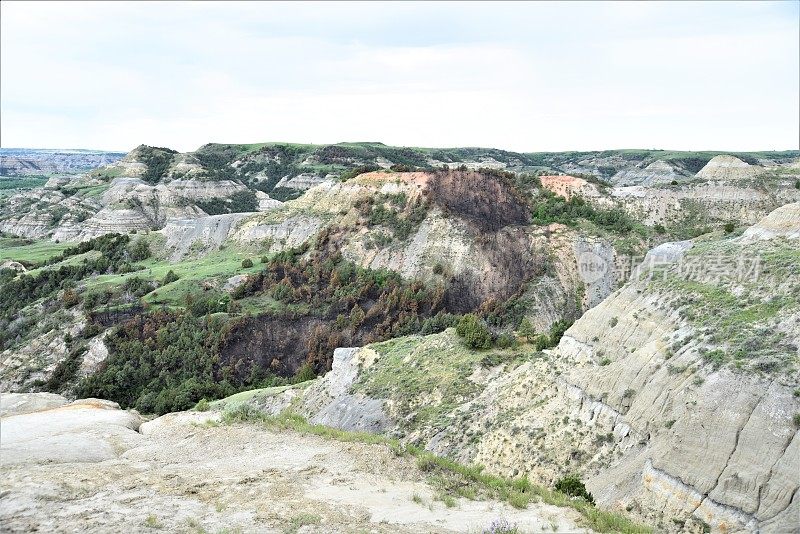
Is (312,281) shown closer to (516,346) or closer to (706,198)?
(516,346)

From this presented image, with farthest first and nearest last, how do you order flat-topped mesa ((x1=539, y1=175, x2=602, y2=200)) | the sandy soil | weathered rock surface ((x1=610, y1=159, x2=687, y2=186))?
weathered rock surface ((x1=610, y1=159, x2=687, y2=186)), flat-topped mesa ((x1=539, y1=175, x2=602, y2=200)), the sandy soil

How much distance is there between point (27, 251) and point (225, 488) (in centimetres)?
7456

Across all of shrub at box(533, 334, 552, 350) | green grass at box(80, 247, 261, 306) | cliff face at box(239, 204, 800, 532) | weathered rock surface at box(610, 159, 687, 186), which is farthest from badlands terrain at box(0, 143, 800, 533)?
weathered rock surface at box(610, 159, 687, 186)

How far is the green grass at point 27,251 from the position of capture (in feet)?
220

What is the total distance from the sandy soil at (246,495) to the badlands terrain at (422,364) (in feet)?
0.25

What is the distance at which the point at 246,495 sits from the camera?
11812mm

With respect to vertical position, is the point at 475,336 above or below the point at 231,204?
below

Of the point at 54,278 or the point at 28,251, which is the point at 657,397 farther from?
the point at 28,251

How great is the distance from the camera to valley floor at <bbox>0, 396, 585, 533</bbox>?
10.5 metres

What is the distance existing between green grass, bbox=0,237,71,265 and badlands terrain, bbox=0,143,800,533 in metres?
0.74

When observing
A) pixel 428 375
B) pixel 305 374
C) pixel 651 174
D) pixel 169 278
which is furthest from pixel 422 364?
pixel 651 174

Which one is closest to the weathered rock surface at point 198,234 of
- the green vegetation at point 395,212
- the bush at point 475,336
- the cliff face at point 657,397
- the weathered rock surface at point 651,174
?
the green vegetation at point 395,212

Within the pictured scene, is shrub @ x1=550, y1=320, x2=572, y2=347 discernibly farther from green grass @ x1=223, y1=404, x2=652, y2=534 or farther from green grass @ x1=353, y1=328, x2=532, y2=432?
green grass @ x1=223, y1=404, x2=652, y2=534

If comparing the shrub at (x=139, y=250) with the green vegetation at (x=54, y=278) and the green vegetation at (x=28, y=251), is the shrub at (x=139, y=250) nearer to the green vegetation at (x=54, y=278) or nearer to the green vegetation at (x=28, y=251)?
the green vegetation at (x=54, y=278)
